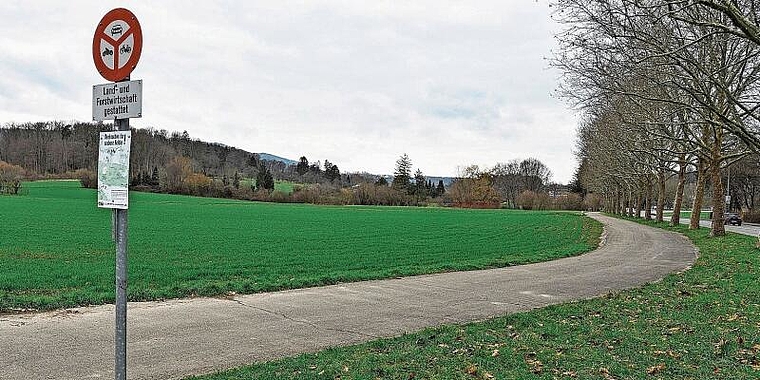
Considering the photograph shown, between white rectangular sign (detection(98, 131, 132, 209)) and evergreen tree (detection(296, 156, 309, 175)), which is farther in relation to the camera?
evergreen tree (detection(296, 156, 309, 175))

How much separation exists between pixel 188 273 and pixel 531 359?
1046cm

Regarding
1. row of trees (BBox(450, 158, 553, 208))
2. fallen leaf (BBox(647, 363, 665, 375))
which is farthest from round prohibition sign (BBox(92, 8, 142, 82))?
row of trees (BBox(450, 158, 553, 208))

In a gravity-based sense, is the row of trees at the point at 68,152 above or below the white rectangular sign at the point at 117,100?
above

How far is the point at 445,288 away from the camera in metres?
13.0

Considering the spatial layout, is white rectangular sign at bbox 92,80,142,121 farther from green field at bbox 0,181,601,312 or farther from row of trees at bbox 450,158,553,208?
row of trees at bbox 450,158,553,208

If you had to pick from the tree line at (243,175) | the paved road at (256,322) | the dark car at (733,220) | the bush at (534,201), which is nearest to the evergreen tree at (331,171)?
the tree line at (243,175)

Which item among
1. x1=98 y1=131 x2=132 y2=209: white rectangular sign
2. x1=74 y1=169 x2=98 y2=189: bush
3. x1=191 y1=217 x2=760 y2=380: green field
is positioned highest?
x1=74 y1=169 x2=98 y2=189: bush

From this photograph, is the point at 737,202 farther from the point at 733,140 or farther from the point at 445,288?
the point at 445,288

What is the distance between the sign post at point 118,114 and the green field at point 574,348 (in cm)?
180

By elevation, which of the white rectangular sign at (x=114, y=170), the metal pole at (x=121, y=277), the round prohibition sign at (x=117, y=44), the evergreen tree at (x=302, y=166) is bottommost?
the metal pole at (x=121, y=277)

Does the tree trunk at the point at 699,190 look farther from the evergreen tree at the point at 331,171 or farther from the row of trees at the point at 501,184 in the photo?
the evergreen tree at the point at 331,171

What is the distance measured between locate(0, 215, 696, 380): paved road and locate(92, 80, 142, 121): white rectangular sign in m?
2.86

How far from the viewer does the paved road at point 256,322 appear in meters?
6.46

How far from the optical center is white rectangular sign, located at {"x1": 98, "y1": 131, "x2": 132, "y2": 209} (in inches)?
168
